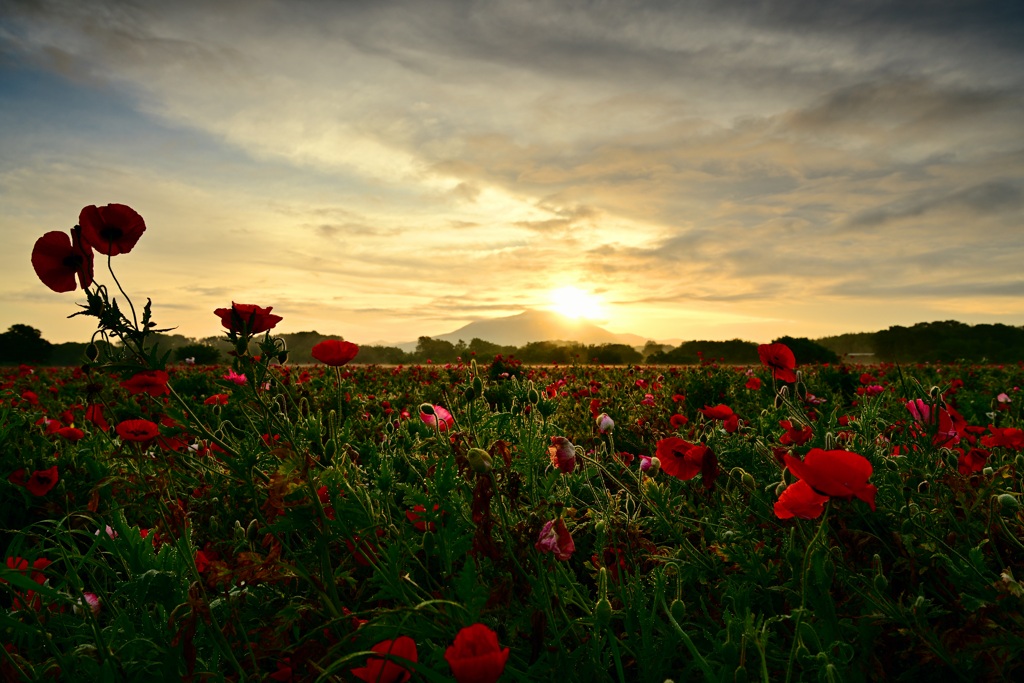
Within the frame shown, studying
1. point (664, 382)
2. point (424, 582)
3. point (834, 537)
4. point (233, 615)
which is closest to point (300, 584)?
point (424, 582)

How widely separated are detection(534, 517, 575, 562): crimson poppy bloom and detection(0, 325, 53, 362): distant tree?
85.6ft

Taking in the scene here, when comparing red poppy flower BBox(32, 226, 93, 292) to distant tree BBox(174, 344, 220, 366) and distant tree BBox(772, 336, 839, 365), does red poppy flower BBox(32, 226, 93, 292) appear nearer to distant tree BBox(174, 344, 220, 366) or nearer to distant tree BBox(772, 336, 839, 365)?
distant tree BBox(174, 344, 220, 366)

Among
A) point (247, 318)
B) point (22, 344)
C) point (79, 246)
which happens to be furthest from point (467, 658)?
point (22, 344)

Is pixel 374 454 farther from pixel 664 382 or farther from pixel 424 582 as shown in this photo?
pixel 664 382

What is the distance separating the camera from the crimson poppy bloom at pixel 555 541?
4.89ft

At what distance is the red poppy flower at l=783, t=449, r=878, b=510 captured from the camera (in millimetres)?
1229

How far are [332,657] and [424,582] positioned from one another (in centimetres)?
62

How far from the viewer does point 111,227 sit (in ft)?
5.57

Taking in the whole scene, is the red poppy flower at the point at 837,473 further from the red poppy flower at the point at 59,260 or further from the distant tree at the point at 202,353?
the distant tree at the point at 202,353

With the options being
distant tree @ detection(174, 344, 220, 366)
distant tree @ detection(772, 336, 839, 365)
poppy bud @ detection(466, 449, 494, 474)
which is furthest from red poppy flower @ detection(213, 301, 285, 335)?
distant tree @ detection(772, 336, 839, 365)

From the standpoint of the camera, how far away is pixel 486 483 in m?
1.63

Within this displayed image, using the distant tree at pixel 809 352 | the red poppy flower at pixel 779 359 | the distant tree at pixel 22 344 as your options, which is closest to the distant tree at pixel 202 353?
the distant tree at pixel 22 344

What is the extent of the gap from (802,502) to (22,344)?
28.4 metres

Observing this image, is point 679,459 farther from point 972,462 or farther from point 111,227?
point 111,227
